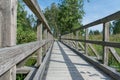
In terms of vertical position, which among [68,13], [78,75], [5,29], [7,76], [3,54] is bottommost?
[78,75]

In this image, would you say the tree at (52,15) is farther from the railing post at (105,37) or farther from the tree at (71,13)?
the railing post at (105,37)

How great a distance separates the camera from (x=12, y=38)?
1.87 meters

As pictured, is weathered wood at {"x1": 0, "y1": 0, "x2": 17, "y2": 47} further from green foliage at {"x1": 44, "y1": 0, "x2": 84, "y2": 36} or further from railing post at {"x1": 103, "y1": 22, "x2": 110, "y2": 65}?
green foliage at {"x1": 44, "y1": 0, "x2": 84, "y2": 36}

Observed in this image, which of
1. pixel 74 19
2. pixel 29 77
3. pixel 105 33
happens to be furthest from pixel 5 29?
pixel 74 19

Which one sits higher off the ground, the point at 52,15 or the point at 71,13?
the point at 52,15

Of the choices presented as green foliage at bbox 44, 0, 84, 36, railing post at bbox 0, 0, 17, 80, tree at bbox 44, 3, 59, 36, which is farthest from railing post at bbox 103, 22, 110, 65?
tree at bbox 44, 3, 59, 36

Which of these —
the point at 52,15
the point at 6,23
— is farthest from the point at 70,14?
the point at 6,23

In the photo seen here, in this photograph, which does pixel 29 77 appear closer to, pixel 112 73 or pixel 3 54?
pixel 112 73

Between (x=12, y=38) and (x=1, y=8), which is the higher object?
(x=1, y=8)

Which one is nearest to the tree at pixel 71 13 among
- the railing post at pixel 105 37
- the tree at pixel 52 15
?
the tree at pixel 52 15

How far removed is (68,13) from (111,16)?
3928 centimetres

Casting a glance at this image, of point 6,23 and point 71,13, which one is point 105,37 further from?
point 71,13

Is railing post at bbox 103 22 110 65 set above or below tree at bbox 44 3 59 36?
below

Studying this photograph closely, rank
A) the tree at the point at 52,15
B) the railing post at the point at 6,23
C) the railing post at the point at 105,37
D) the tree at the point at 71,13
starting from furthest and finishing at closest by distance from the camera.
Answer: the tree at the point at 52,15, the tree at the point at 71,13, the railing post at the point at 105,37, the railing post at the point at 6,23
